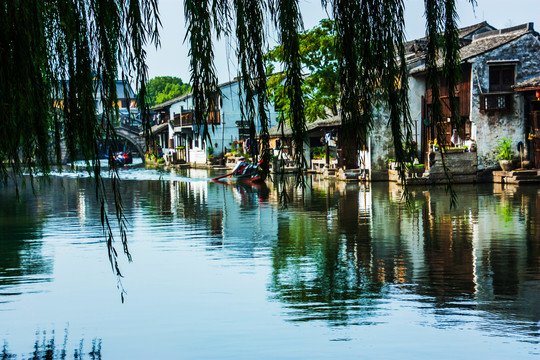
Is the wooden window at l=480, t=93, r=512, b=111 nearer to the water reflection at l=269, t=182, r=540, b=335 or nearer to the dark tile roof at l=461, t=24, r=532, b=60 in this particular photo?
the dark tile roof at l=461, t=24, r=532, b=60

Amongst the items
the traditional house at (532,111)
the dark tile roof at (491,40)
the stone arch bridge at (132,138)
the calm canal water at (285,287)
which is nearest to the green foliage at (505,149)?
the traditional house at (532,111)

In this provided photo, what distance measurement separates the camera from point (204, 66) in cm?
321

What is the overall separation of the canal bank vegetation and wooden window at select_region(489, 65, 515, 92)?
27.6 metres

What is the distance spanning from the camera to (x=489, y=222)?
15734 mm

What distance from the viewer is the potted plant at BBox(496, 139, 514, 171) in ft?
93.5

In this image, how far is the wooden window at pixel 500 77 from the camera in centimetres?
2967

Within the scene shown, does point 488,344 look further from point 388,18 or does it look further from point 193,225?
point 193,225

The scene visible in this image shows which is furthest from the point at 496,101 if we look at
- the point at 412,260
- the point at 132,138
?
the point at 132,138

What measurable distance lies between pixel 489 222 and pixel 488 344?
9.65 meters

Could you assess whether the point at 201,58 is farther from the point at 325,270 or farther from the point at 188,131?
the point at 188,131

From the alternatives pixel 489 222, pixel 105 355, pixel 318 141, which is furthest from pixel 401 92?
pixel 318 141

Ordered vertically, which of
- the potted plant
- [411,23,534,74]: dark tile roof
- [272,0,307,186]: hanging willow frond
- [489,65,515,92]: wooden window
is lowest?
the potted plant

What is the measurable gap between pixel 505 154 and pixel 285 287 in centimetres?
2183

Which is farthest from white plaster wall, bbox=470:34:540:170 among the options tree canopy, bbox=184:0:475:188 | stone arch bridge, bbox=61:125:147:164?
tree canopy, bbox=184:0:475:188
